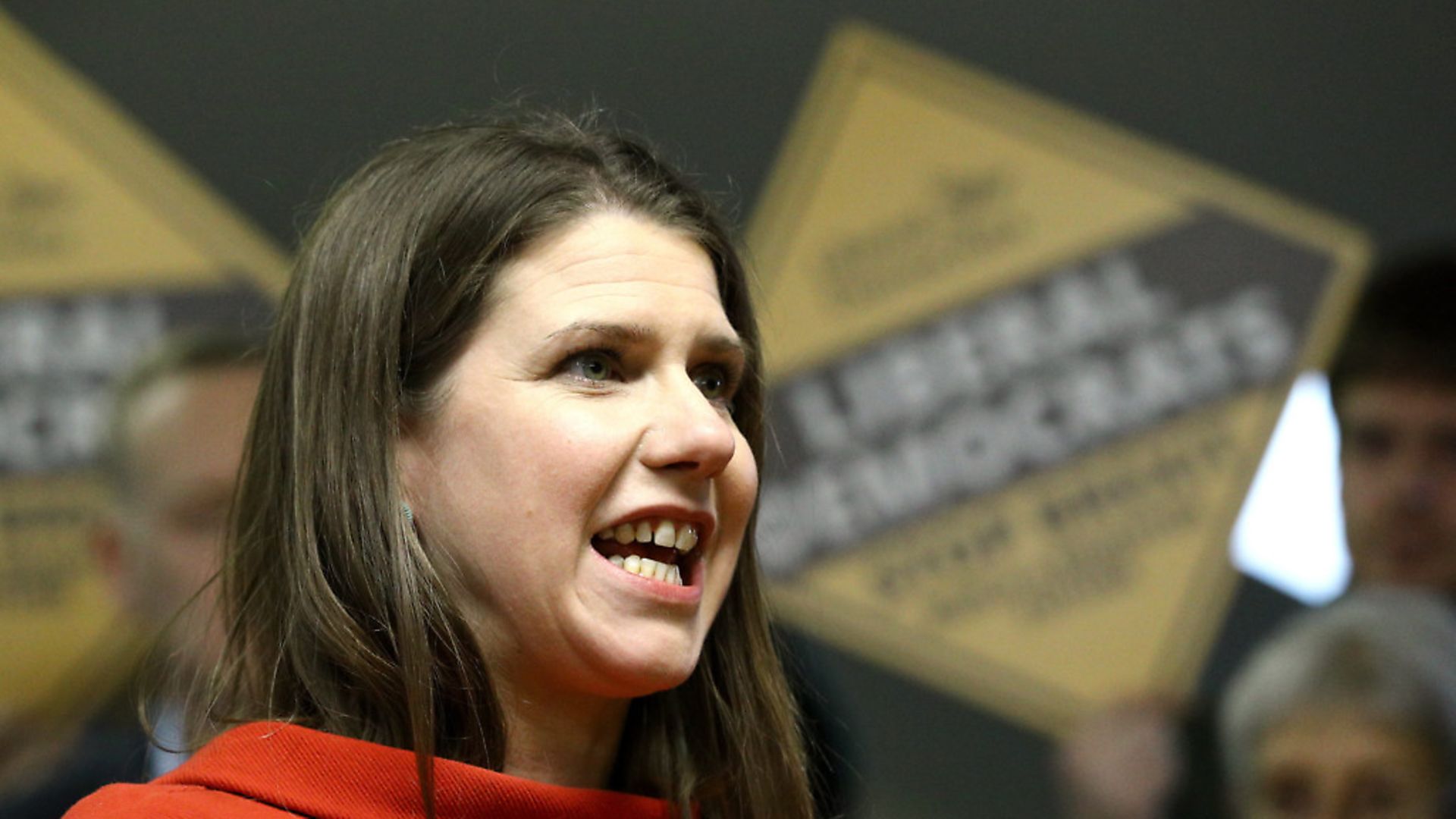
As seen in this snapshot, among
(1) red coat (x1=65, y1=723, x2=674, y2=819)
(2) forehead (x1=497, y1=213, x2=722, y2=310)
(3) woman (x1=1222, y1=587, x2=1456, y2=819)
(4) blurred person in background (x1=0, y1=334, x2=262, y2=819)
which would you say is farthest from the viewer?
(3) woman (x1=1222, y1=587, x2=1456, y2=819)

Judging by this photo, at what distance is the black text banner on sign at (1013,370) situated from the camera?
307 centimetres

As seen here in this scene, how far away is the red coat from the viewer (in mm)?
1309

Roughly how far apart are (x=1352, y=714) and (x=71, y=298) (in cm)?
233

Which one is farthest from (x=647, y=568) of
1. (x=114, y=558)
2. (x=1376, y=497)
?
(x=1376, y=497)

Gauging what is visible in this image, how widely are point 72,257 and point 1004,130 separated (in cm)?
171

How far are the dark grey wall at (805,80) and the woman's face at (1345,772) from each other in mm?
246

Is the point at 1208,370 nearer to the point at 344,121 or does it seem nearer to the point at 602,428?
the point at 344,121

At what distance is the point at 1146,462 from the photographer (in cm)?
312

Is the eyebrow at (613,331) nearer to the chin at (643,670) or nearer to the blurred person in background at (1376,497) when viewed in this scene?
the chin at (643,670)

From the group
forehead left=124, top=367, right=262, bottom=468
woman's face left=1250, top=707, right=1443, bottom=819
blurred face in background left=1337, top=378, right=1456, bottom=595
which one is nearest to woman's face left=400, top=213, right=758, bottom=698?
forehead left=124, top=367, right=262, bottom=468

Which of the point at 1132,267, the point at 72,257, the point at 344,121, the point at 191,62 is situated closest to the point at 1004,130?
the point at 1132,267

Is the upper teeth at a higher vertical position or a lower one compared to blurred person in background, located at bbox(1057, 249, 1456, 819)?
higher

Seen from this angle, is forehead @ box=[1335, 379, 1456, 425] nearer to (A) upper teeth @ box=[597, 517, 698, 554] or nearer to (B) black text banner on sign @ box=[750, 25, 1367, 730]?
(B) black text banner on sign @ box=[750, 25, 1367, 730]

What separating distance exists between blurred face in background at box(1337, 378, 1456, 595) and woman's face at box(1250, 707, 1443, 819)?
29 cm
